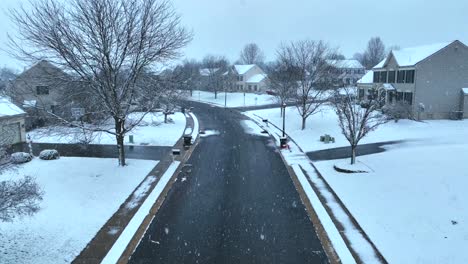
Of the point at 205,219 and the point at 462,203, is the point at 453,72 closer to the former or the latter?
the point at 462,203

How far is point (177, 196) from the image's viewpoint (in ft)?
50.2

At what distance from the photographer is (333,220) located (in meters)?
12.6

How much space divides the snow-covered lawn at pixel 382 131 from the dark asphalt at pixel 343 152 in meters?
1.06

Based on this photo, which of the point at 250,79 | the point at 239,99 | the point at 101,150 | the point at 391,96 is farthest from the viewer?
the point at 250,79

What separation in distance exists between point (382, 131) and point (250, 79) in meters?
56.1

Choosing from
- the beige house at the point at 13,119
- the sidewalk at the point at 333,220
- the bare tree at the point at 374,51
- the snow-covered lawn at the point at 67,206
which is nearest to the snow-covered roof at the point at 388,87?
the sidewalk at the point at 333,220

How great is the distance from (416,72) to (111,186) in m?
30.9

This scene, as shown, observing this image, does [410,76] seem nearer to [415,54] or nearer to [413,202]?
[415,54]

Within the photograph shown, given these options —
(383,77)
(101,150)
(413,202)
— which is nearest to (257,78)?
(383,77)

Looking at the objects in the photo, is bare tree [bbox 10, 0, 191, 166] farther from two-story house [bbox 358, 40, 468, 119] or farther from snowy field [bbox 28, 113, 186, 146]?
two-story house [bbox 358, 40, 468, 119]

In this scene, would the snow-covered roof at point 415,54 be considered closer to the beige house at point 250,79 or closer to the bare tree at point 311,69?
the bare tree at point 311,69

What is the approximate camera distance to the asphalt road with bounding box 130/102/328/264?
33.7 ft

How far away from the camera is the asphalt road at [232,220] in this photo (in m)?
10.3

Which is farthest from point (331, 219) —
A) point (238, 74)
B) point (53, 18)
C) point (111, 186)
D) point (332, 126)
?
point (238, 74)
